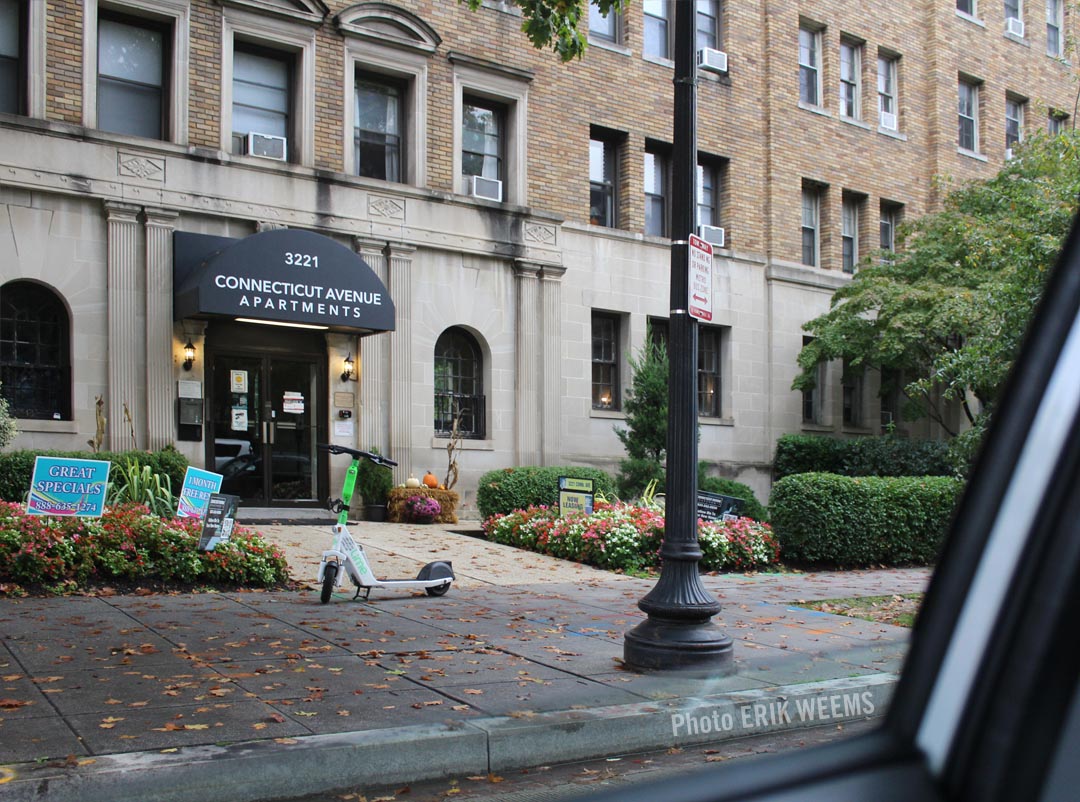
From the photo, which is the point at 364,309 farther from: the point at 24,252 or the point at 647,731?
the point at 647,731

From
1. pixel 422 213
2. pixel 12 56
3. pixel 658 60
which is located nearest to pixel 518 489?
pixel 422 213

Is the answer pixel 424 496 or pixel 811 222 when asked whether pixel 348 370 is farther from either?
pixel 811 222

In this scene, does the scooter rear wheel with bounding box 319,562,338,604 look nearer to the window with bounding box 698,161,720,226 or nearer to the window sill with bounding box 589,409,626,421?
the window sill with bounding box 589,409,626,421

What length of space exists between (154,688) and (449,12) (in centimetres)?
1710

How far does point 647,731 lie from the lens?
6.62 metres

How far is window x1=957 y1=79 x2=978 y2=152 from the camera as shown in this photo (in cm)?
2956

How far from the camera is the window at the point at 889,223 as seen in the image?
2809 centimetres

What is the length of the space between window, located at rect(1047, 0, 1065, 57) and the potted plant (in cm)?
2376

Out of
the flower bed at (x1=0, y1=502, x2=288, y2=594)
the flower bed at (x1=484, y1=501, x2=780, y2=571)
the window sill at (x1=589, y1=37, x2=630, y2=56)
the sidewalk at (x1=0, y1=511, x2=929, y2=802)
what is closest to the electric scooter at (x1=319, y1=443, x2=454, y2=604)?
the sidewalk at (x1=0, y1=511, x2=929, y2=802)

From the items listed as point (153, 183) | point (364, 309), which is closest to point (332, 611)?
point (364, 309)

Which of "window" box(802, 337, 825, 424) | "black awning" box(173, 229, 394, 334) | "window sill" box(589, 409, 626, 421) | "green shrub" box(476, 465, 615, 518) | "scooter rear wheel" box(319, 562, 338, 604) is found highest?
"black awning" box(173, 229, 394, 334)

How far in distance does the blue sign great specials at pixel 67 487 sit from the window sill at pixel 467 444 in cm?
905

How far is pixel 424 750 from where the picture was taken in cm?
580

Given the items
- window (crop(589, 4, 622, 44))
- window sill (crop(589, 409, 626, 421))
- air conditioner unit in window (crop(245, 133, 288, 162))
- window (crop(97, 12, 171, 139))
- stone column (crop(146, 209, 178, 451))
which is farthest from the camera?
window (crop(589, 4, 622, 44))
